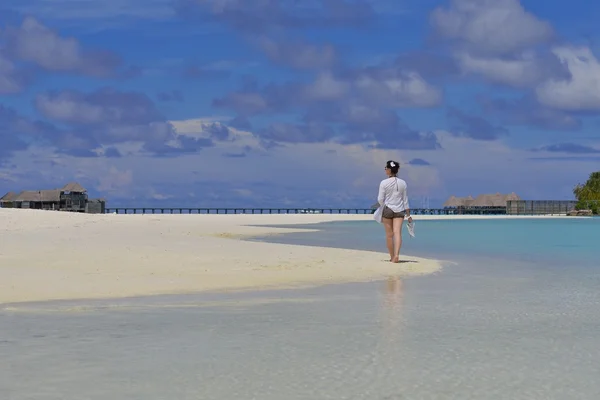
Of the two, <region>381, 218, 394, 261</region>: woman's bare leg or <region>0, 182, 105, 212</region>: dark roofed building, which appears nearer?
<region>381, 218, 394, 261</region>: woman's bare leg

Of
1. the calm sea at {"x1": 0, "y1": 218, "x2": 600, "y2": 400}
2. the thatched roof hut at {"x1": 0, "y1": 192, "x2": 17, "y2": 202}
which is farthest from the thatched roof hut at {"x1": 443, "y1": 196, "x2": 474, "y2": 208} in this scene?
the calm sea at {"x1": 0, "y1": 218, "x2": 600, "y2": 400}

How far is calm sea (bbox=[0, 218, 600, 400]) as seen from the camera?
20.7 ft

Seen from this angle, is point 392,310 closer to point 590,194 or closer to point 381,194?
point 381,194

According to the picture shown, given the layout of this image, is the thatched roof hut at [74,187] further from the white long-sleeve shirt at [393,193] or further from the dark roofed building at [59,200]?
the white long-sleeve shirt at [393,193]

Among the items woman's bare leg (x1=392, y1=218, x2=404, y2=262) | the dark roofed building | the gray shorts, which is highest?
the dark roofed building

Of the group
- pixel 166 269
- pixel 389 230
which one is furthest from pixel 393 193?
pixel 166 269

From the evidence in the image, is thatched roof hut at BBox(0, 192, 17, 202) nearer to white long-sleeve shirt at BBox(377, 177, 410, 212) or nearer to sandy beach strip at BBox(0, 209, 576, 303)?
sandy beach strip at BBox(0, 209, 576, 303)

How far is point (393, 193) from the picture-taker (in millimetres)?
17766

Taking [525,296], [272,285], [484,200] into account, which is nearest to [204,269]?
[272,285]

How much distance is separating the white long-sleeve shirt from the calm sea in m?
4.34

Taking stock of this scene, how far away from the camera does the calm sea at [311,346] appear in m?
6.32

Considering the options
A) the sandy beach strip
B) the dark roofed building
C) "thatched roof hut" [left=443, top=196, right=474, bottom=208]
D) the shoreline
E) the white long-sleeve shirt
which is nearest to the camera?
the shoreline

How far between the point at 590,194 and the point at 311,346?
105711 millimetres

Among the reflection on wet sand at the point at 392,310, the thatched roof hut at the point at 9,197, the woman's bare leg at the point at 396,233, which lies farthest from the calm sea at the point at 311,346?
the thatched roof hut at the point at 9,197
